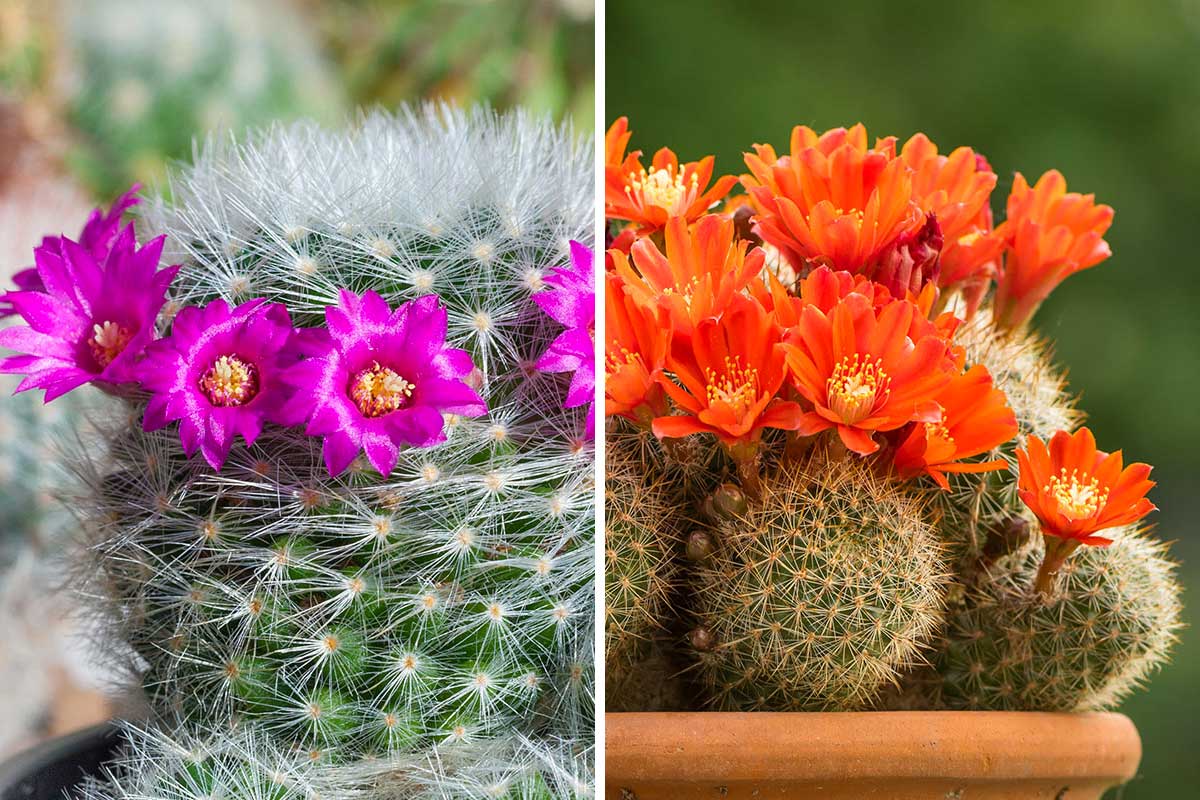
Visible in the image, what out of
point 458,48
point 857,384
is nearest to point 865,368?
point 857,384

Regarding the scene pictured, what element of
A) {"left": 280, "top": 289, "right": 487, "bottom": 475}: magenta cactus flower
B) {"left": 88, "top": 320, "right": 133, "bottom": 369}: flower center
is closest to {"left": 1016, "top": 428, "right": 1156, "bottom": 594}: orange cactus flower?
{"left": 280, "top": 289, "right": 487, "bottom": 475}: magenta cactus flower

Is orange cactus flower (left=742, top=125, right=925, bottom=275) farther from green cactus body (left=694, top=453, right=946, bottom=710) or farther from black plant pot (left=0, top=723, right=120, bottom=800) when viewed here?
black plant pot (left=0, top=723, right=120, bottom=800)

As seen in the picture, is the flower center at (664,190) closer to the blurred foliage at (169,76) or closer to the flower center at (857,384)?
the flower center at (857,384)

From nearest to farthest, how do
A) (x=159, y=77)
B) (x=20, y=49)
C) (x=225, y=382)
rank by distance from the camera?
(x=225, y=382) → (x=20, y=49) → (x=159, y=77)

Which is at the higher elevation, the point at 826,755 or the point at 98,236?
the point at 98,236

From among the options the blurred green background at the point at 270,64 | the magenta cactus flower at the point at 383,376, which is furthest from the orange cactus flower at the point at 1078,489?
the blurred green background at the point at 270,64

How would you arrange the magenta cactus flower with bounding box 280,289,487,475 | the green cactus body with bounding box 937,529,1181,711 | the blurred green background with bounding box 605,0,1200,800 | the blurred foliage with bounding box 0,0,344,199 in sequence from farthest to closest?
the blurred foliage with bounding box 0,0,344,199 < the blurred green background with bounding box 605,0,1200,800 < the green cactus body with bounding box 937,529,1181,711 < the magenta cactus flower with bounding box 280,289,487,475

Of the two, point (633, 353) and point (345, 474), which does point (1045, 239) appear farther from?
point (345, 474)
